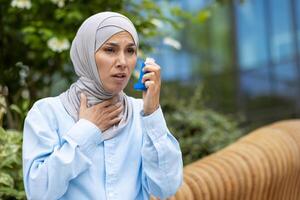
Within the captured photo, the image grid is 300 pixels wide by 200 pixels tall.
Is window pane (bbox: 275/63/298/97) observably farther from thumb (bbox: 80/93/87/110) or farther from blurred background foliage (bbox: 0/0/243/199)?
thumb (bbox: 80/93/87/110)

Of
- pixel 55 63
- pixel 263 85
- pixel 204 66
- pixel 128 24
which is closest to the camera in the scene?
pixel 128 24

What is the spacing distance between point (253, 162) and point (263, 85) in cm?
1238

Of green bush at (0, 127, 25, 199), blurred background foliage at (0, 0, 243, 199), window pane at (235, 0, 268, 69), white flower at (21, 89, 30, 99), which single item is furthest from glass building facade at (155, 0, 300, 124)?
green bush at (0, 127, 25, 199)

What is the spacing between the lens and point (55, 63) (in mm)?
5922

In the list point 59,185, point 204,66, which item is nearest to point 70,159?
point 59,185

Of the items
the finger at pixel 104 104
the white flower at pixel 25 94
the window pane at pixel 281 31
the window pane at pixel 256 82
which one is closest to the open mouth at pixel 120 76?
the finger at pixel 104 104

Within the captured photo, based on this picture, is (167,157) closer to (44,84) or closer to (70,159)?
(70,159)

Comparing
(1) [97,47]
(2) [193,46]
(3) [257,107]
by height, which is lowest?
(3) [257,107]

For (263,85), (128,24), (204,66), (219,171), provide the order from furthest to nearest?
(204,66) → (263,85) → (219,171) → (128,24)

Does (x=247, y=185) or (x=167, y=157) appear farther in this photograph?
(x=247, y=185)

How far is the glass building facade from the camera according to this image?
15641mm

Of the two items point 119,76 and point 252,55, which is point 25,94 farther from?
point 252,55

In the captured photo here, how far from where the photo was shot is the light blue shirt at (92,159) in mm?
2262

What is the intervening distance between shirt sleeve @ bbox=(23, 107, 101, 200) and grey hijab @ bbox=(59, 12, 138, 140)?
0.10m
